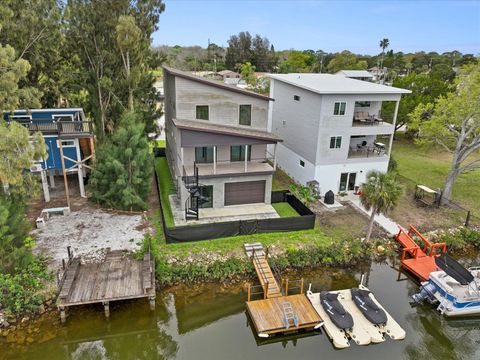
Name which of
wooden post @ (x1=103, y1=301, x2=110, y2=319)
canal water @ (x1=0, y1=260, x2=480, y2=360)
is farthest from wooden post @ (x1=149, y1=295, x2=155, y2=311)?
wooden post @ (x1=103, y1=301, x2=110, y2=319)

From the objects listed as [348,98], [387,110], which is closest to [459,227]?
[348,98]

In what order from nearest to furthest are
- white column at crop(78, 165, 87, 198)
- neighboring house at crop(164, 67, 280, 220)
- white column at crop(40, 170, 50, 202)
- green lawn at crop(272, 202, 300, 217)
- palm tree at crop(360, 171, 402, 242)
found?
palm tree at crop(360, 171, 402, 242) < neighboring house at crop(164, 67, 280, 220) < white column at crop(40, 170, 50, 202) < green lawn at crop(272, 202, 300, 217) < white column at crop(78, 165, 87, 198)

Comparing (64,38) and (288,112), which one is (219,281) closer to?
(288,112)

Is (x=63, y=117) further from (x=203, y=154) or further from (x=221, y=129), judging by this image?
(x=221, y=129)

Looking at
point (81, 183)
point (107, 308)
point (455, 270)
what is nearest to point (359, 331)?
point (455, 270)

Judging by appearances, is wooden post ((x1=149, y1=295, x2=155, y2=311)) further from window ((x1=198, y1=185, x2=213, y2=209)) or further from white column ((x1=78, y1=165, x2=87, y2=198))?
white column ((x1=78, y1=165, x2=87, y2=198))

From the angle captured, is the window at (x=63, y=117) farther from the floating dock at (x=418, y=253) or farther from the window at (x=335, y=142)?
the floating dock at (x=418, y=253)
